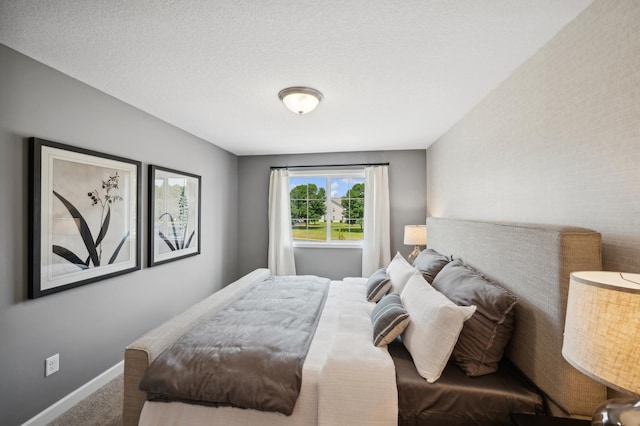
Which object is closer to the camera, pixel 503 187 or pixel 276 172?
pixel 503 187

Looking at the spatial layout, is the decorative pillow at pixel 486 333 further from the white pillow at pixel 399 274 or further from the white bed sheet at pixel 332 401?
the white pillow at pixel 399 274

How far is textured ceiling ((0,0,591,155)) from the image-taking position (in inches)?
53.4

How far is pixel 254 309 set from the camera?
2.27 m

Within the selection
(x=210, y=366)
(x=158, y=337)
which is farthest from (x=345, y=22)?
(x=158, y=337)

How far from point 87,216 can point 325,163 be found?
3170 millimetres

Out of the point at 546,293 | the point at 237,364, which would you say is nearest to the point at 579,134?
the point at 546,293

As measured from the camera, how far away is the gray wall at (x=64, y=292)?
170 cm

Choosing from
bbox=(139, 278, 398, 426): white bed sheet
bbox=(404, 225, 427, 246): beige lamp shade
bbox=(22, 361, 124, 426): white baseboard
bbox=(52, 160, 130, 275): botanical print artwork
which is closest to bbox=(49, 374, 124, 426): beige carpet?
bbox=(22, 361, 124, 426): white baseboard

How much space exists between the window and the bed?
2898 mm

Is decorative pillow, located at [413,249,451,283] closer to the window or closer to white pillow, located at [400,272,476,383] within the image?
white pillow, located at [400,272,476,383]

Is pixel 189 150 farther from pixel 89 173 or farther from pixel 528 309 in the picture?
pixel 528 309

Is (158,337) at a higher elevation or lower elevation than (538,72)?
lower

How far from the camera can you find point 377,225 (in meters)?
4.26

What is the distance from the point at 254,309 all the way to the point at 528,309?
1887 mm
